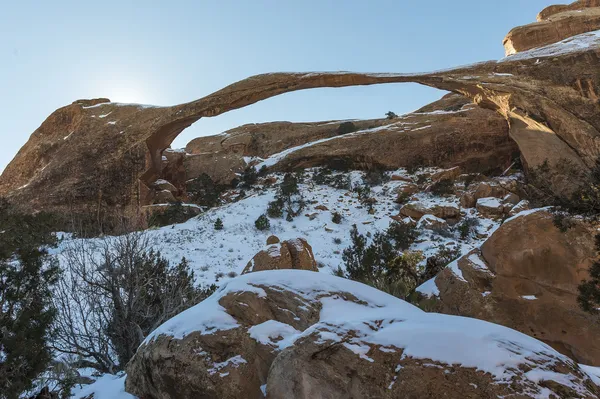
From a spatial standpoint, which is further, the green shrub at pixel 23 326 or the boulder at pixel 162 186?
the boulder at pixel 162 186

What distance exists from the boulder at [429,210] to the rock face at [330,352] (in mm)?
11431

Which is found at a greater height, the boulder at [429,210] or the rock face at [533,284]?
the rock face at [533,284]

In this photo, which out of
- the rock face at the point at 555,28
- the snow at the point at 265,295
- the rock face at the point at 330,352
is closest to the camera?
the rock face at the point at 330,352

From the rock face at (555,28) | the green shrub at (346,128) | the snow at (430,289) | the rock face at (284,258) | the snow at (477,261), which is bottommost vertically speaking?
the snow at (430,289)

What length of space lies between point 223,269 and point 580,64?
1276 cm

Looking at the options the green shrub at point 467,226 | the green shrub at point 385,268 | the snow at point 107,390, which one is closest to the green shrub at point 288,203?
the green shrub at point 385,268

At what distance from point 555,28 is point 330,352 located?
103 feet

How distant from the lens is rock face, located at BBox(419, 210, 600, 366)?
5113 mm

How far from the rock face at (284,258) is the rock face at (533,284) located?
2.85m

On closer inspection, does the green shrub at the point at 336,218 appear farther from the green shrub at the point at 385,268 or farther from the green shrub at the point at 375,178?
the green shrub at the point at 375,178

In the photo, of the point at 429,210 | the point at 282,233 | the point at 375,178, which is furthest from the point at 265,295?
the point at 375,178

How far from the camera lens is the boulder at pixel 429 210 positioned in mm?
13789

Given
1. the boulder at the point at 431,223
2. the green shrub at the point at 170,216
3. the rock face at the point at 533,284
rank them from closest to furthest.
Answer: the rock face at the point at 533,284 → the boulder at the point at 431,223 → the green shrub at the point at 170,216

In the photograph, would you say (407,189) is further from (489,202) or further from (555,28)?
(555,28)
